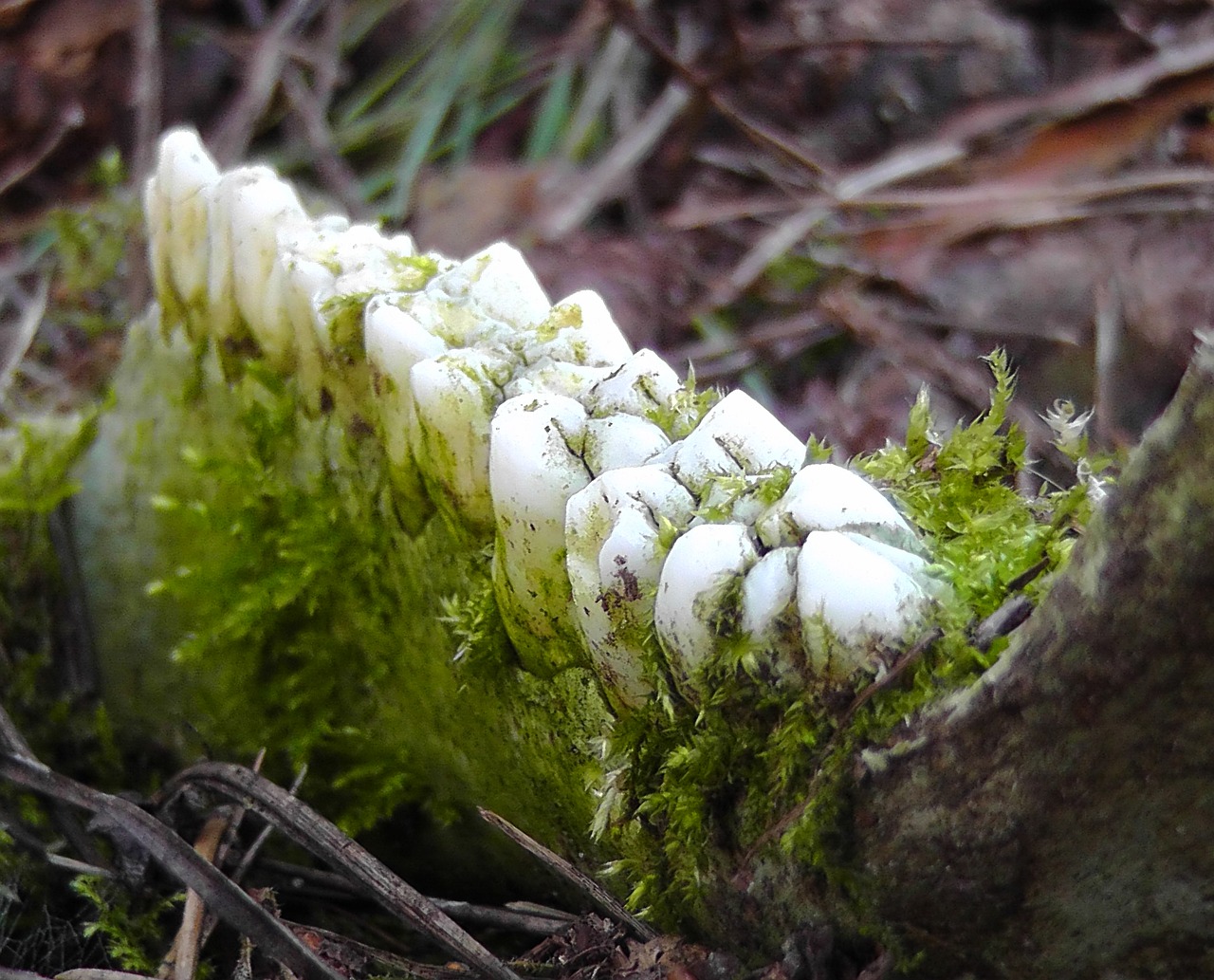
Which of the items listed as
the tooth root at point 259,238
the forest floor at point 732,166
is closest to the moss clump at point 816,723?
the tooth root at point 259,238

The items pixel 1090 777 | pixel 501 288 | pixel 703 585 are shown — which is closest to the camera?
pixel 1090 777

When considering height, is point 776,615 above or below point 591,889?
above

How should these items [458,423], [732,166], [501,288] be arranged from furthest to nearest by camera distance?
[732,166]
[501,288]
[458,423]

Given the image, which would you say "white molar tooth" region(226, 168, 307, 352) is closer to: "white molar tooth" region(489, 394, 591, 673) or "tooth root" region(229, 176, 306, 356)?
"tooth root" region(229, 176, 306, 356)

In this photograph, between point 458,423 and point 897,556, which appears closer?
point 897,556

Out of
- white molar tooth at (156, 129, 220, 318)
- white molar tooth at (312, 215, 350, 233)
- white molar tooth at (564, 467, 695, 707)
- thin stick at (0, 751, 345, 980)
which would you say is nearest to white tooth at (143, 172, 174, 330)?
white molar tooth at (156, 129, 220, 318)

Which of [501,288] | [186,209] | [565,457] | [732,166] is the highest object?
[732,166]

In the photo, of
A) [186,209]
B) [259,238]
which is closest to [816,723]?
[259,238]

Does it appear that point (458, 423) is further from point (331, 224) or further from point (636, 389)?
point (331, 224)
